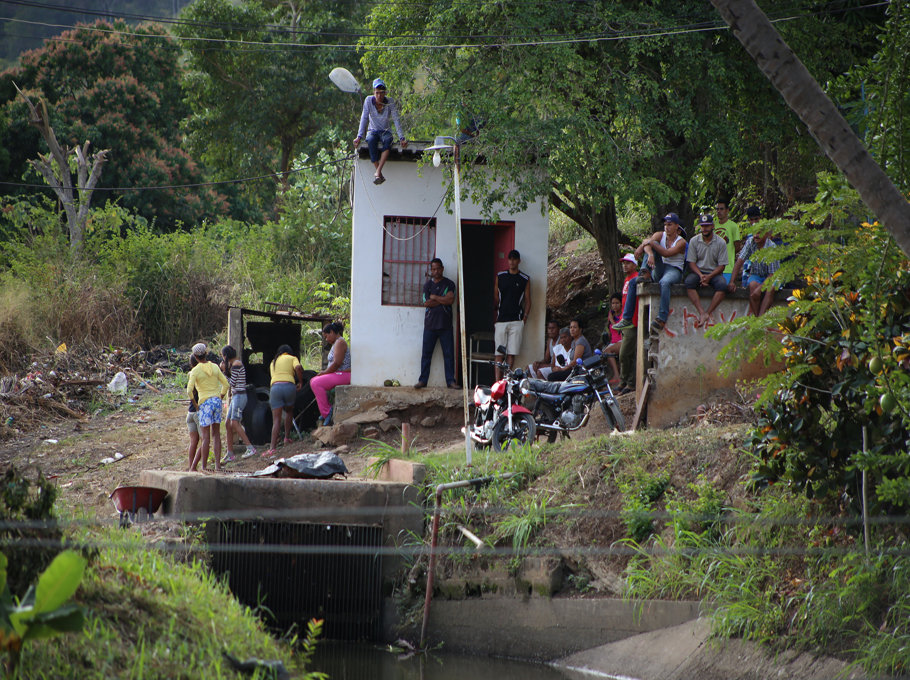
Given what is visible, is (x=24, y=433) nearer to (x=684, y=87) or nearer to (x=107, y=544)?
(x=107, y=544)

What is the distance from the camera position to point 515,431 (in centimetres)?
1008

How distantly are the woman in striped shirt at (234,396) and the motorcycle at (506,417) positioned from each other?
349cm

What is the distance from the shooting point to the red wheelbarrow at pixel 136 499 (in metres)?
7.93

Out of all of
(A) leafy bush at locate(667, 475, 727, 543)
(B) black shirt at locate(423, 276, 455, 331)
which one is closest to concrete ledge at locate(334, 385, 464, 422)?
(B) black shirt at locate(423, 276, 455, 331)

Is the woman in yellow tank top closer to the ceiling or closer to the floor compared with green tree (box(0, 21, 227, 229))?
closer to the floor

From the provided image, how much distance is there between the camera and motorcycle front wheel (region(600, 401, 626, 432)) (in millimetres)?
9383

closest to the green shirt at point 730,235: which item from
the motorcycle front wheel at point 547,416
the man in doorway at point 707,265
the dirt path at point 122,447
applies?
the man in doorway at point 707,265

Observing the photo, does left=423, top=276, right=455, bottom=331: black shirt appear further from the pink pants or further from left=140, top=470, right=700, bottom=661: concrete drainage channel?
left=140, top=470, right=700, bottom=661: concrete drainage channel

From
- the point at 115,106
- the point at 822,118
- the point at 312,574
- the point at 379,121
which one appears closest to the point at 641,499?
the point at 312,574

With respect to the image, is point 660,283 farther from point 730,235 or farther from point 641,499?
point 641,499

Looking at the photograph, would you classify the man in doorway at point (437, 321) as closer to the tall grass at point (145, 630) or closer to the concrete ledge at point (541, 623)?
the concrete ledge at point (541, 623)

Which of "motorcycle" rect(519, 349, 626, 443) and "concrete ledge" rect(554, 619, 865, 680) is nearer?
"concrete ledge" rect(554, 619, 865, 680)

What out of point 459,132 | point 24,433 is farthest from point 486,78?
point 24,433

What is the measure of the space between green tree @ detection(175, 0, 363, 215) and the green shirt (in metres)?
15.1
